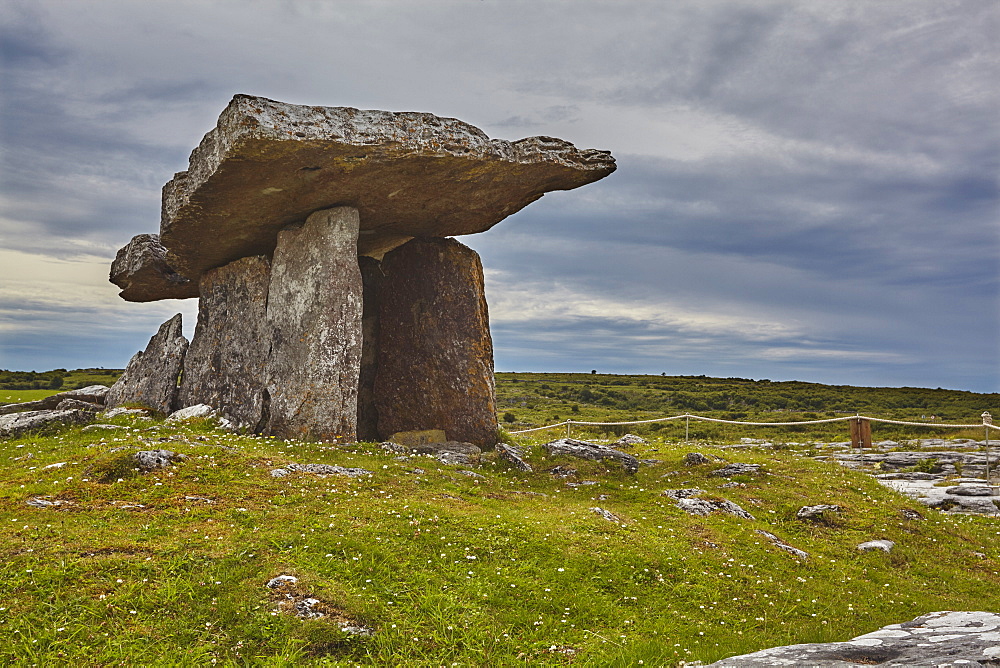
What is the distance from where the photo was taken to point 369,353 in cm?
1856

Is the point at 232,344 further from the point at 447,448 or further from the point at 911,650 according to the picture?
the point at 911,650

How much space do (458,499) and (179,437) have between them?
5.90m

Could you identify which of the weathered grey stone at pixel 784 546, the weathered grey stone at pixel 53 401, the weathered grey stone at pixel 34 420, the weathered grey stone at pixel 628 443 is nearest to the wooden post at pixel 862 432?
the weathered grey stone at pixel 628 443

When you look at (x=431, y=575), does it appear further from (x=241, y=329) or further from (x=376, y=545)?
(x=241, y=329)

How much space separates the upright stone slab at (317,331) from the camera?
1464 centimetres

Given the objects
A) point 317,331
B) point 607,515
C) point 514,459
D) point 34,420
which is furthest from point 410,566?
point 34,420

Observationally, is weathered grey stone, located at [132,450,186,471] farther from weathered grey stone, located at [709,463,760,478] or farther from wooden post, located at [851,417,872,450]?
wooden post, located at [851,417,872,450]

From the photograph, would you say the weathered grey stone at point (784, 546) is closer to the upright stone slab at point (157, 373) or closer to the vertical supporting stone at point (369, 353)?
the vertical supporting stone at point (369, 353)

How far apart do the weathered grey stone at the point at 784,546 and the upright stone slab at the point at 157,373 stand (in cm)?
1491

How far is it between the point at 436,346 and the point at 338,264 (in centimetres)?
356

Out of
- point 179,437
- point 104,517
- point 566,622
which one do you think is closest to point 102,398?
point 179,437

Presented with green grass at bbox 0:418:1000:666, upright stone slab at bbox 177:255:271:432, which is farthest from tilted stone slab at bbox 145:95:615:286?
green grass at bbox 0:418:1000:666

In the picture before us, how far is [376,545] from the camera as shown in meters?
8.68

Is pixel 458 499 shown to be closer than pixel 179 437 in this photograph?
Yes
